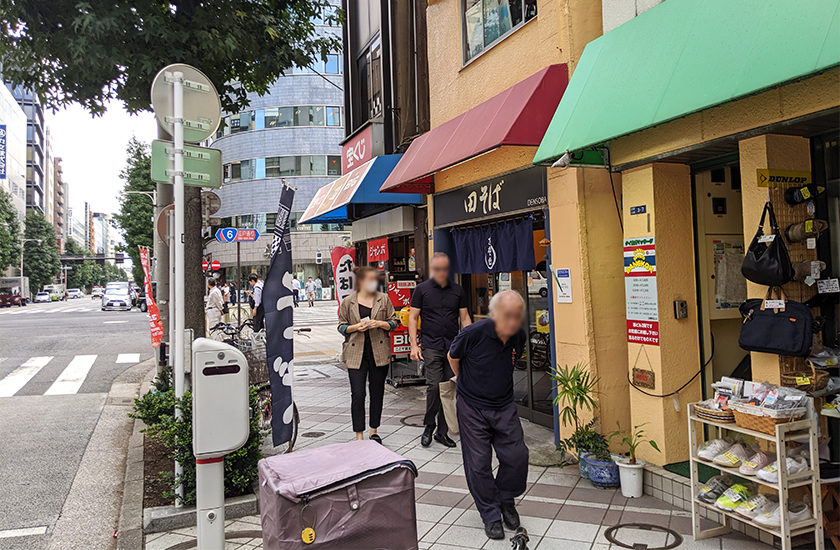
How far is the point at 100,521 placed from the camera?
16.0ft

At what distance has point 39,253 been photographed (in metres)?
67.8

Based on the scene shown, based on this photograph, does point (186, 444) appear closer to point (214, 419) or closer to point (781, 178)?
point (214, 419)

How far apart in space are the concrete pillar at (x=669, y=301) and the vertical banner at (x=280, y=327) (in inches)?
127

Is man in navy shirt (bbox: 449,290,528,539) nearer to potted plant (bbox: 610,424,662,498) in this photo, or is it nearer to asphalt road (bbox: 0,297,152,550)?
potted plant (bbox: 610,424,662,498)

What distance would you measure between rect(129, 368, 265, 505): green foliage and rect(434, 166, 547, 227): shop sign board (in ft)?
12.1

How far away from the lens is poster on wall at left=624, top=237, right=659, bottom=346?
505 centimetres

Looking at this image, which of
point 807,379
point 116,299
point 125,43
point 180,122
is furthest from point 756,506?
point 116,299

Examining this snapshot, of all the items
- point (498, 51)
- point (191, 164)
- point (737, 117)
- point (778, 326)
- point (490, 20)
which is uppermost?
point (490, 20)

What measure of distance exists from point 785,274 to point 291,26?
7901 millimetres

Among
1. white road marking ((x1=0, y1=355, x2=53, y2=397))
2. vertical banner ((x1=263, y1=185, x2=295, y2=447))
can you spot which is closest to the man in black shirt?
vertical banner ((x1=263, y1=185, x2=295, y2=447))

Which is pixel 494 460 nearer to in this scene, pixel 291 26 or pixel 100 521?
pixel 100 521

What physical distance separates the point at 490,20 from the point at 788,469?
6.18 m

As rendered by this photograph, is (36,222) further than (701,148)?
Yes

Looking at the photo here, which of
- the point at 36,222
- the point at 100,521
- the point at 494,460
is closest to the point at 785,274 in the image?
the point at 494,460
